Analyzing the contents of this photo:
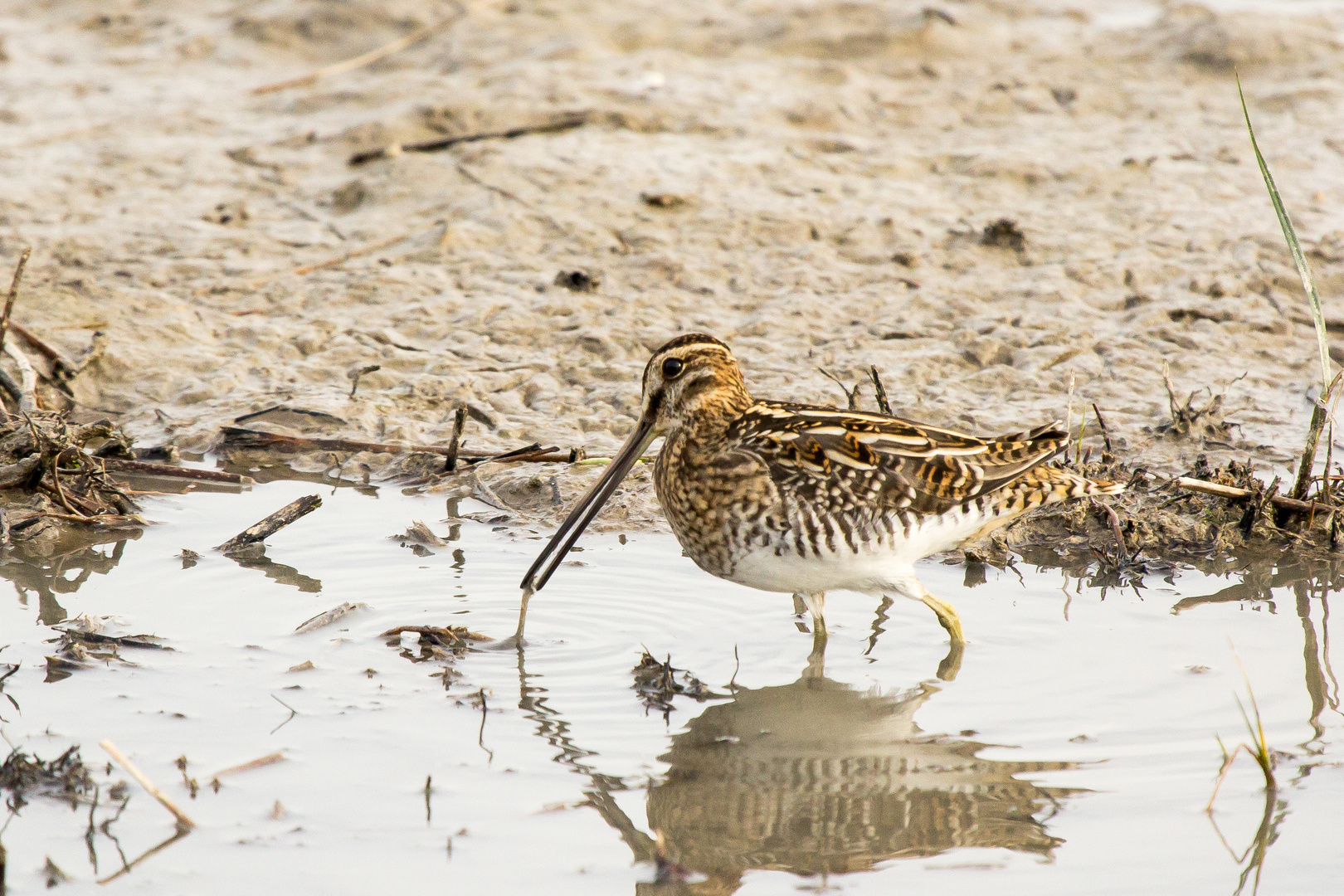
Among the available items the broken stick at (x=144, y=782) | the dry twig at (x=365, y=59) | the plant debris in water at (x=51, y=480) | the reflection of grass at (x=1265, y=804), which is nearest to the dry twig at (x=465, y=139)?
the dry twig at (x=365, y=59)

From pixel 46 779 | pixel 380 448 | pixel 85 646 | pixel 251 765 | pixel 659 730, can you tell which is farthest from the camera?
pixel 380 448

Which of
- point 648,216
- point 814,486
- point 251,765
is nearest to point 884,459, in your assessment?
point 814,486

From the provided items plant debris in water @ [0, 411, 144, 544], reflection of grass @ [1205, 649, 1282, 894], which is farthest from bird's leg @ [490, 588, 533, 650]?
reflection of grass @ [1205, 649, 1282, 894]

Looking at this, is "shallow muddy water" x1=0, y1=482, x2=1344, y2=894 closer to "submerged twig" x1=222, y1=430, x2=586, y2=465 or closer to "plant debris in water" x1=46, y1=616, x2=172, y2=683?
"plant debris in water" x1=46, y1=616, x2=172, y2=683

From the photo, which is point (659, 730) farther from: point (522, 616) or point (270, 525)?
point (270, 525)

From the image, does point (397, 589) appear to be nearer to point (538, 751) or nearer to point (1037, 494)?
point (538, 751)

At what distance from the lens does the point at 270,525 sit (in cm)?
532

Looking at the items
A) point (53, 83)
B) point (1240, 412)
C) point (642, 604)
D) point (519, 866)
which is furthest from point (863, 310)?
point (53, 83)

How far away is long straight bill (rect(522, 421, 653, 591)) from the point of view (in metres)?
4.75

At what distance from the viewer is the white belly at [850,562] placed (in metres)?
4.52

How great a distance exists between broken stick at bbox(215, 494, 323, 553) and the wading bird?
1.06 metres

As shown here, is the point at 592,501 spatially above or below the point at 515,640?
above

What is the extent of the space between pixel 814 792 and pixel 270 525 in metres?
2.41

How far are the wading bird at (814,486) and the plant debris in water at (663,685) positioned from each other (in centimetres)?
42
